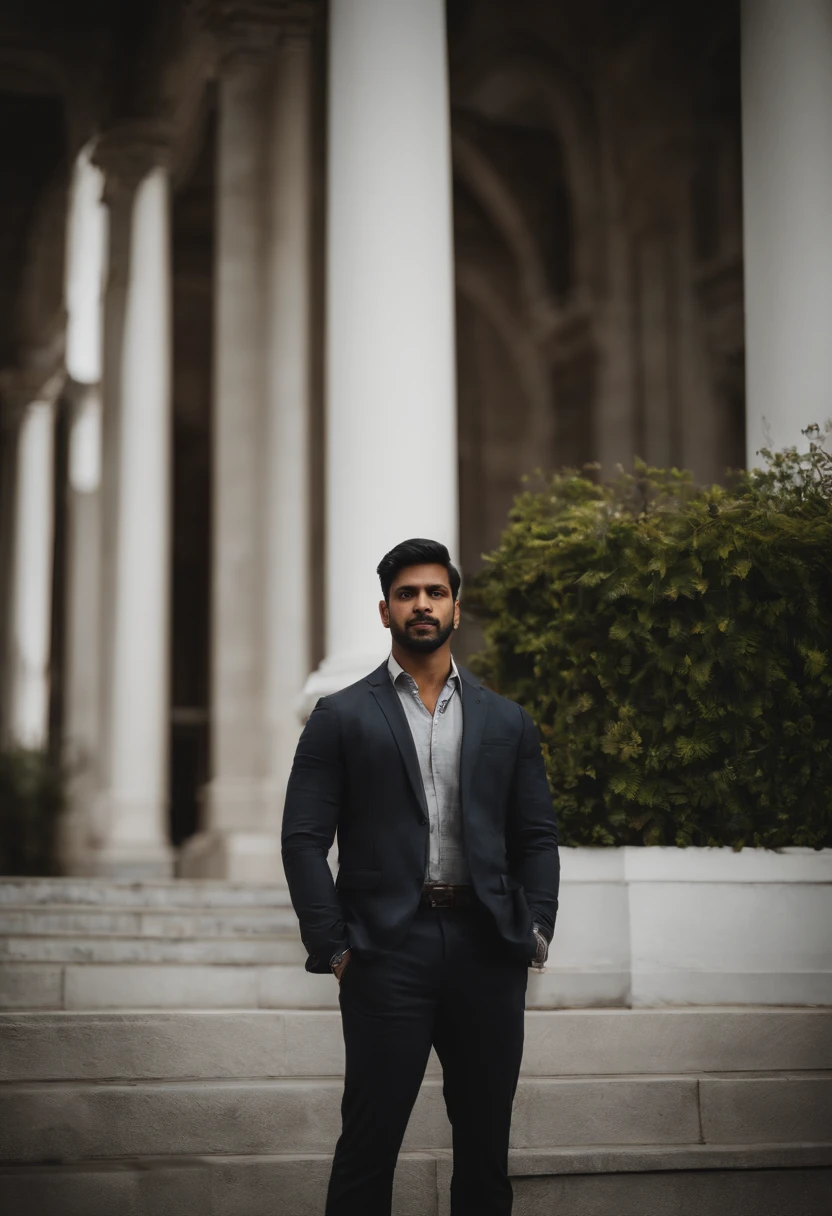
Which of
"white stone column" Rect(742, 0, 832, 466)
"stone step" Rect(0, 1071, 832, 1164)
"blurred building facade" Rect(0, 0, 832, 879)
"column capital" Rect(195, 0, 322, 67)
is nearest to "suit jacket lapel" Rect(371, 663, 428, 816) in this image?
"stone step" Rect(0, 1071, 832, 1164)

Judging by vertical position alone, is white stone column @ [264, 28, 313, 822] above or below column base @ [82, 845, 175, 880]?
above

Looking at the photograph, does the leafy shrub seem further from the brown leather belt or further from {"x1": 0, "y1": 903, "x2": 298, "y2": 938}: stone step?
the brown leather belt

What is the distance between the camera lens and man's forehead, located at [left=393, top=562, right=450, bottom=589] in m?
4.22

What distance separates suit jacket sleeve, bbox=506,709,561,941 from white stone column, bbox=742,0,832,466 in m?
4.75

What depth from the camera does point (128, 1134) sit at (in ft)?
19.0

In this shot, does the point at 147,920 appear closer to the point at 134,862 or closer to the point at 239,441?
the point at 239,441

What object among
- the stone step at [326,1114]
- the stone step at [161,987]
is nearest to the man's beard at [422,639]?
the stone step at [326,1114]

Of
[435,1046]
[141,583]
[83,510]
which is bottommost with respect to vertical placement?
[435,1046]

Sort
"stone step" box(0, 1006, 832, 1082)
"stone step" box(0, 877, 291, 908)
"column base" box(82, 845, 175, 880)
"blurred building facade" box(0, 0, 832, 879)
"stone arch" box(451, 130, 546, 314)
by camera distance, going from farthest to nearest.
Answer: "stone arch" box(451, 130, 546, 314) → "column base" box(82, 845, 175, 880) → "stone step" box(0, 877, 291, 908) → "blurred building facade" box(0, 0, 832, 879) → "stone step" box(0, 1006, 832, 1082)

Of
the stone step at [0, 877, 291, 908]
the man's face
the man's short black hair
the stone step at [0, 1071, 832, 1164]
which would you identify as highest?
the man's short black hair

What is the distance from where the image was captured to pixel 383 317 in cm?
855

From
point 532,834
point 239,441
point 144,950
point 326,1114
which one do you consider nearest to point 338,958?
point 532,834

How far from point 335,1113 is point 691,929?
2.06 meters

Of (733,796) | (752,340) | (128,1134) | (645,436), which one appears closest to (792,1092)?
(733,796)
